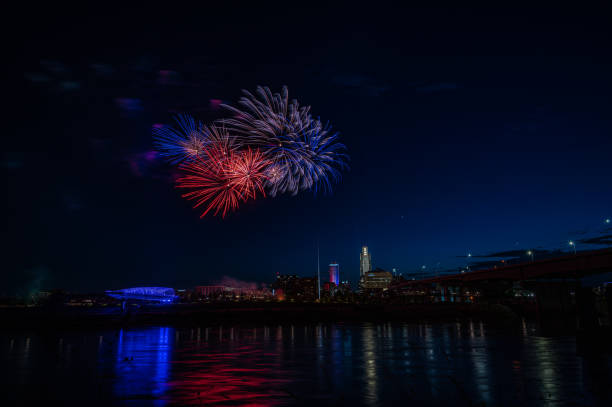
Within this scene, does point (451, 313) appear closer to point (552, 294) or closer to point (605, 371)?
point (552, 294)

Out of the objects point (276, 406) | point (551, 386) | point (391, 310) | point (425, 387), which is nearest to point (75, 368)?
point (276, 406)

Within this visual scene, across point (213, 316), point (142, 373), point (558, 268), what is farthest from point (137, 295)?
point (142, 373)

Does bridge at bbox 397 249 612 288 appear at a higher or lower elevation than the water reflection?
higher

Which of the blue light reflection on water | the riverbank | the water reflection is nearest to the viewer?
the water reflection

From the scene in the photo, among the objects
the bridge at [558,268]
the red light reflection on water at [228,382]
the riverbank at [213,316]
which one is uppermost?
the bridge at [558,268]

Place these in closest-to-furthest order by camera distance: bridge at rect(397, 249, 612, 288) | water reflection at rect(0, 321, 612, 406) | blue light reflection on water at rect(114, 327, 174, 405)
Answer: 1. water reflection at rect(0, 321, 612, 406)
2. blue light reflection on water at rect(114, 327, 174, 405)
3. bridge at rect(397, 249, 612, 288)

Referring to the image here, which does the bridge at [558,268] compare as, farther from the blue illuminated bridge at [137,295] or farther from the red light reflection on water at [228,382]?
the blue illuminated bridge at [137,295]

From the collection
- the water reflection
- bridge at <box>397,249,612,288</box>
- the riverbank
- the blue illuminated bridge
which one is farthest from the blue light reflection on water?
the blue illuminated bridge

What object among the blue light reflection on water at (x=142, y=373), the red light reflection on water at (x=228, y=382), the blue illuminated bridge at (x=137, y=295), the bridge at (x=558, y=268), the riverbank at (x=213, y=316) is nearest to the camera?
the red light reflection on water at (x=228, y=382)

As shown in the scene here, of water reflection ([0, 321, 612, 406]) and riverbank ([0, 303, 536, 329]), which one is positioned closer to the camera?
water reflection ([0, 321, 612, 406])

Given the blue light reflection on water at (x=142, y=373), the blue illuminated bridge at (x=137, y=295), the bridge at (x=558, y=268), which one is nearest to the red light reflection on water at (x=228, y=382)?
the blue light reflection on water at (x=142, y=373)

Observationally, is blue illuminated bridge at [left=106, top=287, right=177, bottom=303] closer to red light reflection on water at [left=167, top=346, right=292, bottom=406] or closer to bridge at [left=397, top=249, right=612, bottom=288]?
bridge at [left=397, top=249, right=612, bottom=288]
